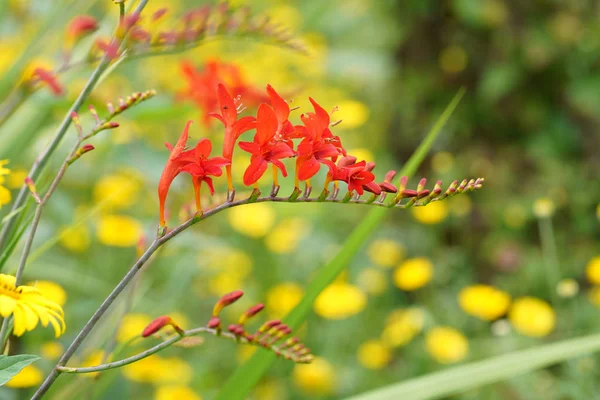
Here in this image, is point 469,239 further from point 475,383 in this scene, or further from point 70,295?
point 475,383

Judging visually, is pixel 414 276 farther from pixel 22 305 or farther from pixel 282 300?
pixel 22 305

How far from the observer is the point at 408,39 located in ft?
8.36

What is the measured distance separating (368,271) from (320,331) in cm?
23

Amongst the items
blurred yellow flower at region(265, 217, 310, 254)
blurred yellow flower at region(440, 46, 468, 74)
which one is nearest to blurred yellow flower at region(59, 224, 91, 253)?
blurred yellow flower at region(265, 217, 310, 254)

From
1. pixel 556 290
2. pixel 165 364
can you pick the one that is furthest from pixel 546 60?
pixel 165 364

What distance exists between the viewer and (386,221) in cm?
239

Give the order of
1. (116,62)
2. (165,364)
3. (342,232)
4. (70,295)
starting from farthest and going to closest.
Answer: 1. (342,232)
2. (70,295)
3. (165,364)
4. (116,62)

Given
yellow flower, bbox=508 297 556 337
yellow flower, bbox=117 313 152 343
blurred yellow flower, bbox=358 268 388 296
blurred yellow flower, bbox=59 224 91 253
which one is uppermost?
blurred yellow flower, bbox=59 224 91 253

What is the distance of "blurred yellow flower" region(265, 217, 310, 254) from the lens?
1.78 m

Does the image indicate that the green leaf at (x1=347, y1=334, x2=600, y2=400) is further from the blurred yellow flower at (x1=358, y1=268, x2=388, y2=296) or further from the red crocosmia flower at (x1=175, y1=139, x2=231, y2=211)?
the blurred yellow flower at (x1=358, y1=268, x2=388, y2=296)

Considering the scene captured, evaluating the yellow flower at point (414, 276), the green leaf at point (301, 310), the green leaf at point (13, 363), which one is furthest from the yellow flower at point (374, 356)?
the green leaf at point (13, 363)

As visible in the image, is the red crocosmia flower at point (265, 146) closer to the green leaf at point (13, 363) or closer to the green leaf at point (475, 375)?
the green leaf at point (13, 363)

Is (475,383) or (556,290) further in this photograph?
(556,290)

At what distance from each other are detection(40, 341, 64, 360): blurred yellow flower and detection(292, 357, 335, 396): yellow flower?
52 cm
